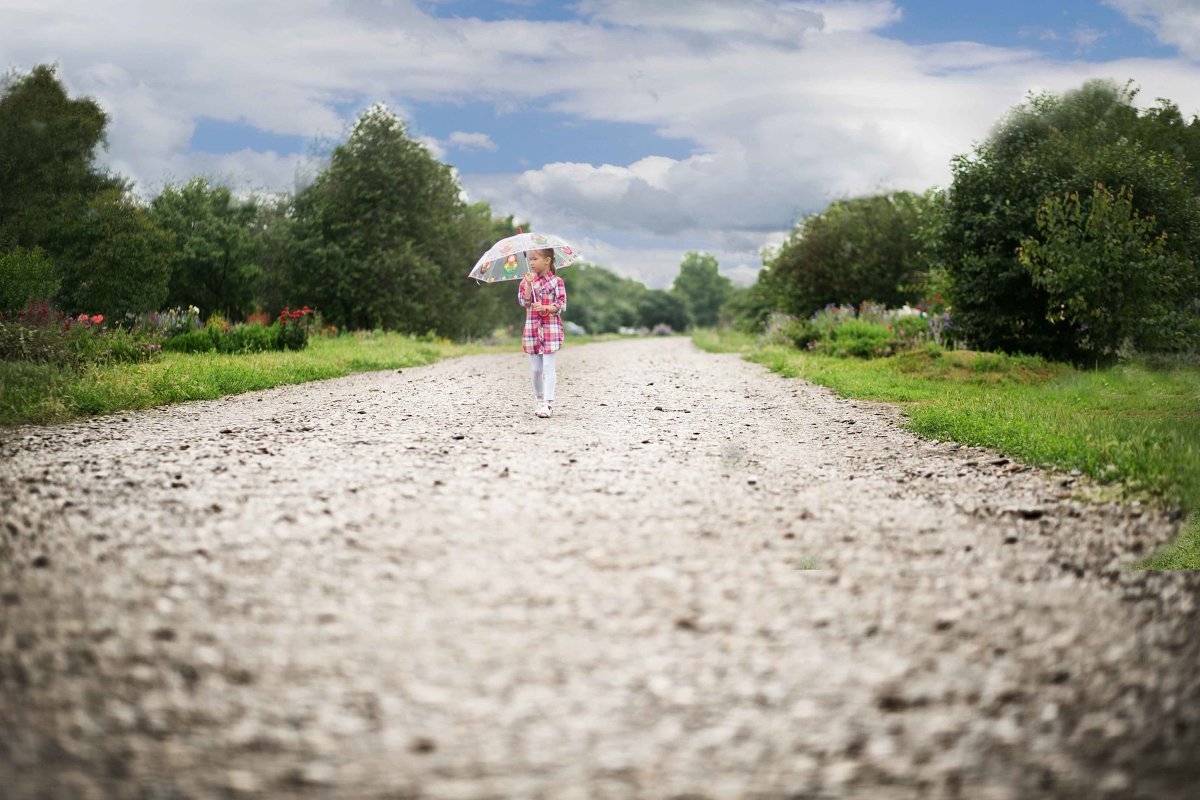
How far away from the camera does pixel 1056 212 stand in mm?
17453

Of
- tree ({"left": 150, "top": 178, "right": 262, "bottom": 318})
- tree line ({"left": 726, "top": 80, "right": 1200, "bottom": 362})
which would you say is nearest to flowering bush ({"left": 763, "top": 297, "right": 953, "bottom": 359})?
tree line ({"left": 726, "top": 80, "right": 1200, "bottom": 362})

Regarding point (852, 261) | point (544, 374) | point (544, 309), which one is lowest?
point (544, 374)

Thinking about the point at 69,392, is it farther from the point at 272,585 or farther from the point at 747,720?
the point at 747,720

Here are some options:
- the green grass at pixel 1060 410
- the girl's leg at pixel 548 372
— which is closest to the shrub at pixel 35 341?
the girl's leg at pixel 548 372

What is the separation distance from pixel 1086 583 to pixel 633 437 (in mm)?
5225

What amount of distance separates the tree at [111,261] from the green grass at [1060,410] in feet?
77.4

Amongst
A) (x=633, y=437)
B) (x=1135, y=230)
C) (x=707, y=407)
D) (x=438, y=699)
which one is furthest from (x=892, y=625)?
(x=1135, y=230)

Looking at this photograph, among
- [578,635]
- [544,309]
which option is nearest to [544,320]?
[544,309]

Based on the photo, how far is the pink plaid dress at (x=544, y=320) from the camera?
1122 centimetres

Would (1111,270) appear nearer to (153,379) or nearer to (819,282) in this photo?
(153,379)

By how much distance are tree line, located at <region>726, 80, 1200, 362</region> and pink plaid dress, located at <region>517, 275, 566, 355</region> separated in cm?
1094

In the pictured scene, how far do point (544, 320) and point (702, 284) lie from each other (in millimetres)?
132828

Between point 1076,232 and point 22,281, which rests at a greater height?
point 1076,232

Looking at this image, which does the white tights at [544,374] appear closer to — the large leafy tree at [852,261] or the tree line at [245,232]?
the tree line at [245,232]
